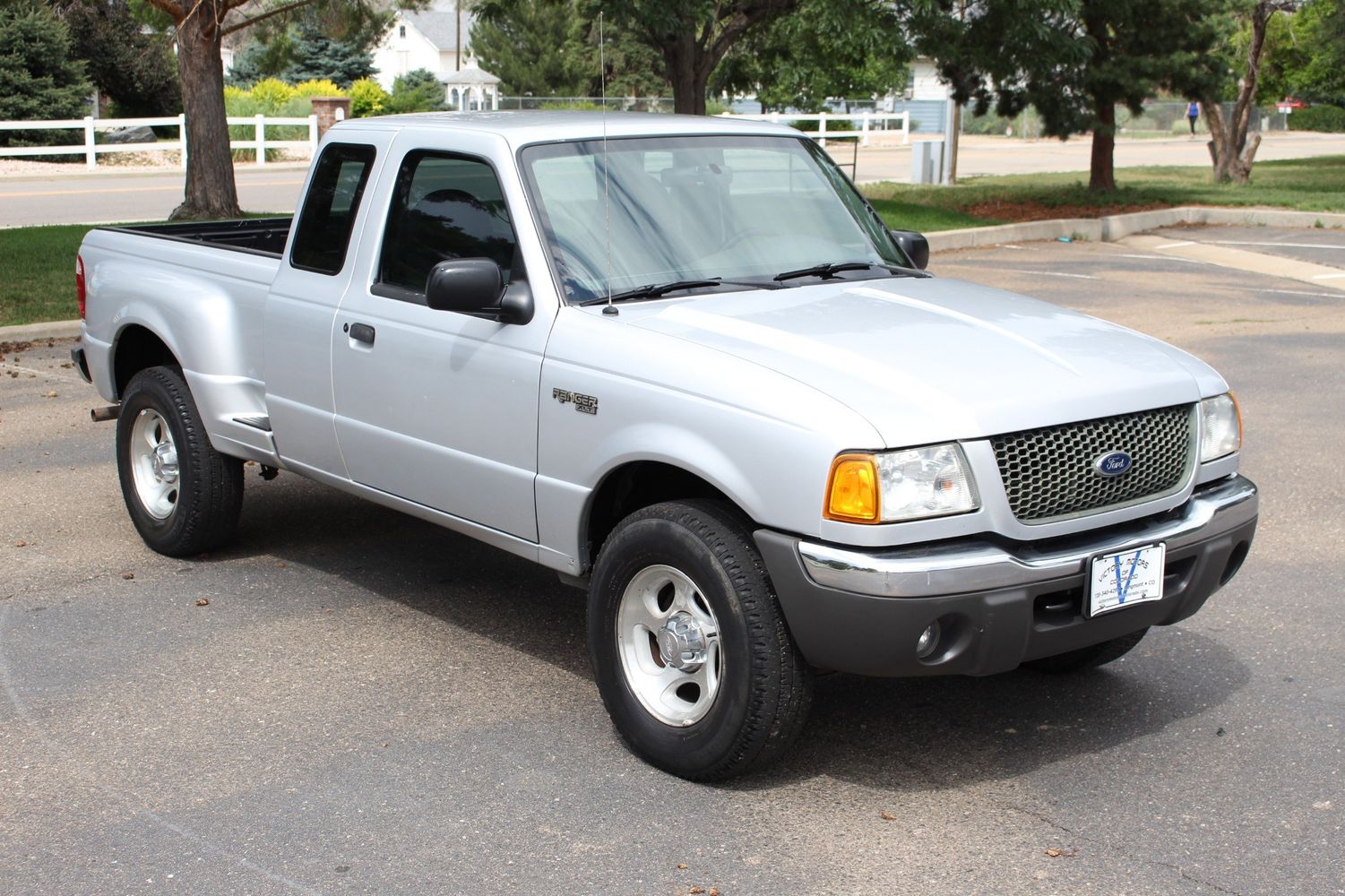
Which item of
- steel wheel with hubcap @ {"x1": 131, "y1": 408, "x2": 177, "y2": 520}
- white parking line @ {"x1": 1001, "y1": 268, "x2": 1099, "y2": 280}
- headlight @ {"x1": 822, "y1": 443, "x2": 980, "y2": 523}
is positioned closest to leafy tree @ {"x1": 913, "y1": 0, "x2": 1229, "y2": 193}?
white parking line @ {"x1": 1001, "y1": 268, "x2": 1099, "y2": 280}

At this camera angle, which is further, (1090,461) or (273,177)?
(273,177)

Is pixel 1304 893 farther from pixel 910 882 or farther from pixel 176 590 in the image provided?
pixel 176 590

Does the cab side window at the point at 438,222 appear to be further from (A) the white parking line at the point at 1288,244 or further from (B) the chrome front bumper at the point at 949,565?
(A) the white parking line at the point at 1288,244

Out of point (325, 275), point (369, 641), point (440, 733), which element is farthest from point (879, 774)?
point (325, 275)

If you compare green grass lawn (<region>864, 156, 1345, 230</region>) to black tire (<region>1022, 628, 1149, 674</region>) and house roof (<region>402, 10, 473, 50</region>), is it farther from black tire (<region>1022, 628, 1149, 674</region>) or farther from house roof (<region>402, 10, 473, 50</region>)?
house roof (<region>402, 10, 473, 50</region>)

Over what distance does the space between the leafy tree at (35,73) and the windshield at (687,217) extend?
35.7m

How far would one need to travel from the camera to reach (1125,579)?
14.4 ft

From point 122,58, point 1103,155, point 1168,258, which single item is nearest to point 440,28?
point 122,58

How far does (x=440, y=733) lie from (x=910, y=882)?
5.54 ft

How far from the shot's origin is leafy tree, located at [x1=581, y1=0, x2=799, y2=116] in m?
19.5

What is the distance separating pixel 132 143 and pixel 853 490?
37233mm

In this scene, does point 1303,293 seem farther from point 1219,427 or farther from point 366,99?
point 366,99

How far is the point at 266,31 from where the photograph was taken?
21.3 meters

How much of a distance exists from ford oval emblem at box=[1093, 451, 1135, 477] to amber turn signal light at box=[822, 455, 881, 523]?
2.45 feet
